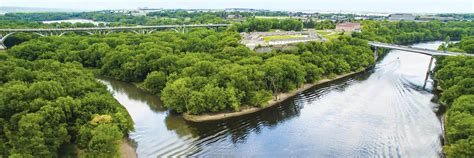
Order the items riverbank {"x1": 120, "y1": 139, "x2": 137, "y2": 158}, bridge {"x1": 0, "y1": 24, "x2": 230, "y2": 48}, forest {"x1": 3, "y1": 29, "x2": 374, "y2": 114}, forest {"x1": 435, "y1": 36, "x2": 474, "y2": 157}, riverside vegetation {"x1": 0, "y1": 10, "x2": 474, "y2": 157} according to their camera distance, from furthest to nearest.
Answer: bridge {"x1": 0, "y1": 24, "x2": 230, "y2": 48}, forest {"x1": 3, "y1": 29, "x2": 374, "y2": 114}, riverbank {"x1": 120, "y1": 139, "x2": 137, "y2": 158}, riverside vegetation {"x1": 0, "y1": 10, "x2": 474, "y2": 157}, forest {"x1": 435, "y1": 36, "x2": 474, "y2": 157}

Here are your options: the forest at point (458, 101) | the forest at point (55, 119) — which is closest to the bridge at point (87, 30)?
the forest at point (55, 119)

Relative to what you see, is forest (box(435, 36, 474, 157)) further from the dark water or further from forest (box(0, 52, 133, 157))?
forest (box(0, 52, 133, 157))

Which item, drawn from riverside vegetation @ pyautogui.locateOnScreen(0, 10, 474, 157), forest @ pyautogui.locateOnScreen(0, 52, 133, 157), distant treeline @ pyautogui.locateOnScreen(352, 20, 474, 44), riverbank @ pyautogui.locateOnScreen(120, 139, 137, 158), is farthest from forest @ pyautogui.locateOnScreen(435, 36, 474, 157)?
distant treeline @ pyautogui.locateOnScreen(352, 20, 474, 44)

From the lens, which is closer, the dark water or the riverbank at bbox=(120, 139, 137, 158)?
the riverbank at bbox=(120, 139, 137, 158)

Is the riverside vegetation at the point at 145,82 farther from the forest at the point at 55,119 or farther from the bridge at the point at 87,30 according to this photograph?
the bridge at the point at 87,30

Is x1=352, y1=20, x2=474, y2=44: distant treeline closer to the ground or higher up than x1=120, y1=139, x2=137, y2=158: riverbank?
higher up

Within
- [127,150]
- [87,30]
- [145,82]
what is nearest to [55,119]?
[127,150]

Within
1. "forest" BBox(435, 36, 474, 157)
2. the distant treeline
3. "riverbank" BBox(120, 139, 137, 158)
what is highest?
the distant treeline
